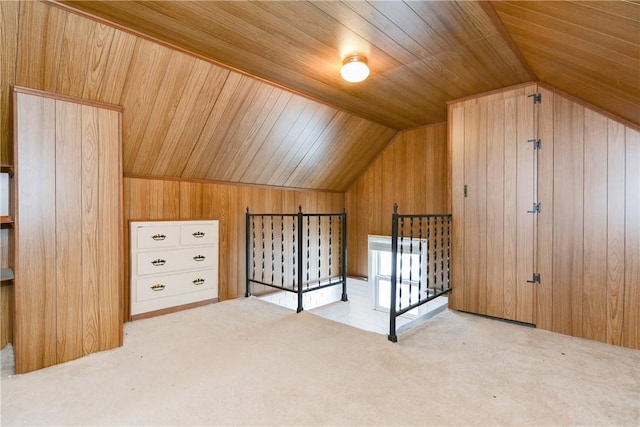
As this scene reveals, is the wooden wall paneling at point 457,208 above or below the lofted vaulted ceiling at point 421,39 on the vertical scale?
below

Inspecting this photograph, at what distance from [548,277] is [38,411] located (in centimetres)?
332

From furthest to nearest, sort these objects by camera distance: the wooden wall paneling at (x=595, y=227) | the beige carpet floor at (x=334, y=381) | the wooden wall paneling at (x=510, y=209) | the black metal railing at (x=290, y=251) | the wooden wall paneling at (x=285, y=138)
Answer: the black metal railing at (x=290, y=251)
the wooden wall paneling at (x=285, y=138)
the wooden wall paneling at (x=510, y=209)
the wooden wall paneling at (x=595, y=227)
the beige carpet floor at (x=334, y=381)

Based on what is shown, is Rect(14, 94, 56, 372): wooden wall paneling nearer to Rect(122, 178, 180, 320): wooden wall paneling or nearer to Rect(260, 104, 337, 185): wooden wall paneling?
Rect(122, 178, 180, 320): wooden wall paneling

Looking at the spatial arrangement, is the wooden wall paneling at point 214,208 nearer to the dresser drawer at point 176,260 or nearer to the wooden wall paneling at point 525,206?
the dresser drawer at point 176,260

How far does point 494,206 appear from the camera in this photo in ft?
9.04

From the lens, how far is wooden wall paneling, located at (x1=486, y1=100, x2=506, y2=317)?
2717 millimetres

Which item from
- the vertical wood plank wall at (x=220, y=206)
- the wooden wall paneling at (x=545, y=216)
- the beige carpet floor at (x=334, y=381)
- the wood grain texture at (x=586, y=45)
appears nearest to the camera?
the wood grain texture at (x=586, y=45)

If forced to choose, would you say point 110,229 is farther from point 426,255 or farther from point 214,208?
point 426,255

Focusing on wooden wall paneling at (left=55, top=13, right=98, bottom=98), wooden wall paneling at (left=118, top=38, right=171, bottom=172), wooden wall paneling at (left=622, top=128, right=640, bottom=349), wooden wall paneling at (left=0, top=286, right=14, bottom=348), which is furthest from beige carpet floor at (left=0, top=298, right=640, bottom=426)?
wooden wall paneling at (left=55, top=13, right=98, bottom=98)

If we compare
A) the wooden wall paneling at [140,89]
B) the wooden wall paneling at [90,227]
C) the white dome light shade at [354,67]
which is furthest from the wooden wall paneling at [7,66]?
the white dome light shade at [354,67]

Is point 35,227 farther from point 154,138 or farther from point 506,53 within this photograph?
point 506,53

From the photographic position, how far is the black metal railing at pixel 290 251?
3547mm

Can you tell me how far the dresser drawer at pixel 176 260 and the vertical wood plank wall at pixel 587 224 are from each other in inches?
107

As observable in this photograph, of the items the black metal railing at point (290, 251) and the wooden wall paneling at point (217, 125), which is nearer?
the wooden wall paneling at point (217, 125)
